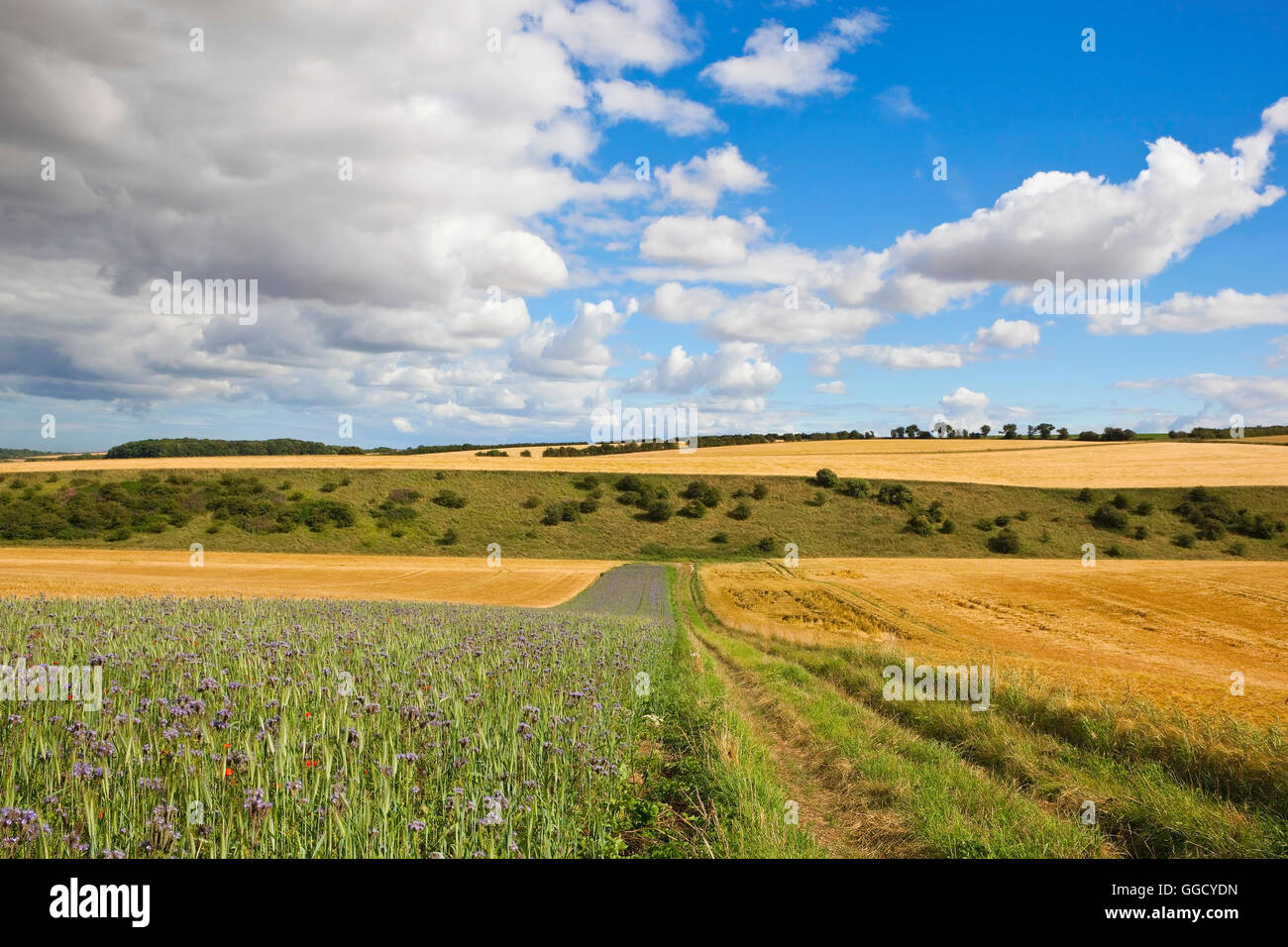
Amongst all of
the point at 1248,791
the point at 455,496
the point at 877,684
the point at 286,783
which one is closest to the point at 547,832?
the point at 286,783

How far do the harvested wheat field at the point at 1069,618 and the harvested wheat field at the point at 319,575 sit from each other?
11.8 meters

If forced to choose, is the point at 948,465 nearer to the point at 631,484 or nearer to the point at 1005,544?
the point at 1005,544

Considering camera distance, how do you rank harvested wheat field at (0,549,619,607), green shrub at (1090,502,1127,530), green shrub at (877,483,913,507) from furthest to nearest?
1. green shrub at (877,483,913,507)
2. green shrub at (1090,502,1127,530)
3. harvested wheat field at (0,549,619,607)

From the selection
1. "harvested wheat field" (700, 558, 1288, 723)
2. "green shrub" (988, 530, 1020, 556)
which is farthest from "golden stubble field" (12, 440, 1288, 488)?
"harvested wheat field" (700, 558, 1288, 723)

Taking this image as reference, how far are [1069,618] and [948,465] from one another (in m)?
74.9

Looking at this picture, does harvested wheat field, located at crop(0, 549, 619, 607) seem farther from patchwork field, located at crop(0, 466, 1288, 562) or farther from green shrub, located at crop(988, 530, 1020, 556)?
green shrub, located at crop(988, 530, 1020, 556)

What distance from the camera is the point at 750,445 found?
142875 mm

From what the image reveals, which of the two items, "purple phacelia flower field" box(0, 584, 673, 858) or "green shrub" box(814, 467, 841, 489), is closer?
"purple phacelia flower field" box(0, 584, 673, 858)

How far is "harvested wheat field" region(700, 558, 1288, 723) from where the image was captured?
16984mm

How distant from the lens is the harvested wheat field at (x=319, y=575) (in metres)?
35.2

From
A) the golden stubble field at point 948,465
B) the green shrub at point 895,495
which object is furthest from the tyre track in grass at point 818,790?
the golden stubble field at point 948,465

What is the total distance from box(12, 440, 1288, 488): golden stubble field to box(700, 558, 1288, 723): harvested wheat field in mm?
35249
